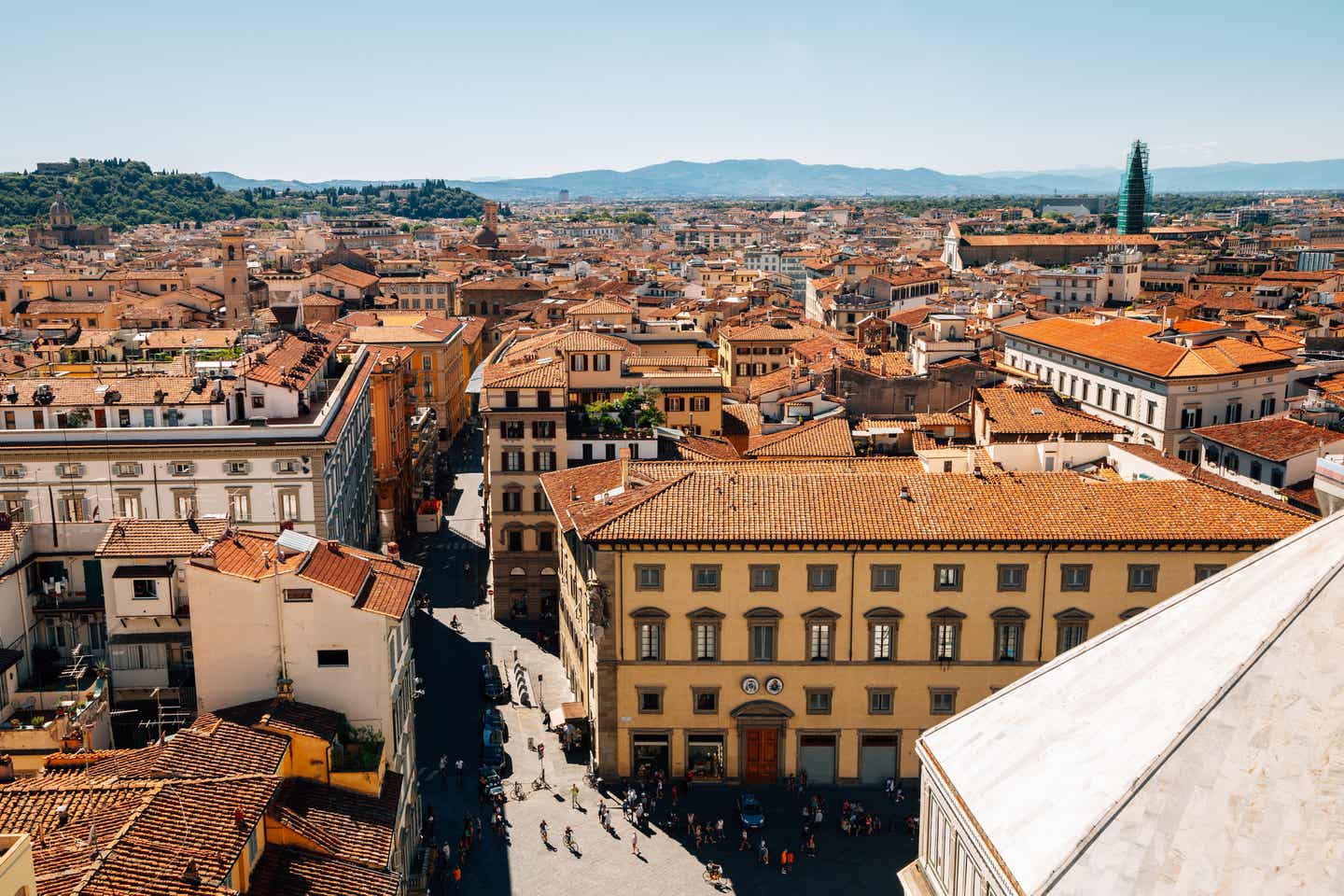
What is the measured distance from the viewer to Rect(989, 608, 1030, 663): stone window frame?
150 feet

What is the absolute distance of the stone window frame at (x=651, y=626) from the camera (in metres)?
46.0

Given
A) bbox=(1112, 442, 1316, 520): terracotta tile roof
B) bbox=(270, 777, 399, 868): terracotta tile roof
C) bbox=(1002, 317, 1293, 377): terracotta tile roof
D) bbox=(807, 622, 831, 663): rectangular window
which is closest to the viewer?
bbox=(270, 777, 399, 868): terracotta tile roof

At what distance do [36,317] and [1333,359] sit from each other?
105 meters

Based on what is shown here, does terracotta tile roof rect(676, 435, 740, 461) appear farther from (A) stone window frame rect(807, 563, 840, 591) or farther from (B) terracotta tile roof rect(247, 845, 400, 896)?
(B) terracotta tile roof rect(247, 845, 400, 896)

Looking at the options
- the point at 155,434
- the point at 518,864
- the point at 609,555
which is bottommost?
the point at 518,864

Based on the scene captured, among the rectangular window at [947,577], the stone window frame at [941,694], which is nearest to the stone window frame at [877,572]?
the rectangular window at [947,577]

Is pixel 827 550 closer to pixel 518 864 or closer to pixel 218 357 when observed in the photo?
pixel 518 864

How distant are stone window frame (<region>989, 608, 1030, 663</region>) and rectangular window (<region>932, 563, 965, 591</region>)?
1761mm

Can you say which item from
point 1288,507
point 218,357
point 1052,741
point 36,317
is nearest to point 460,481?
point 218,357

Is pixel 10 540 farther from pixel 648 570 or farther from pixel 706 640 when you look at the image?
pixel 706 640

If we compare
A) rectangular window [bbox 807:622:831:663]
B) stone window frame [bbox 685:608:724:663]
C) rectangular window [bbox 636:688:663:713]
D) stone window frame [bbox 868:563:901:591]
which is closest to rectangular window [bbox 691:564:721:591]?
Answer: stone window frame [bbox 685:608:724:663]

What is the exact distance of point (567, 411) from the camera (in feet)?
217

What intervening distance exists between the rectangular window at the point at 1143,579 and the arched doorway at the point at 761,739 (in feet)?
43.0

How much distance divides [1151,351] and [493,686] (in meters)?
47.9
